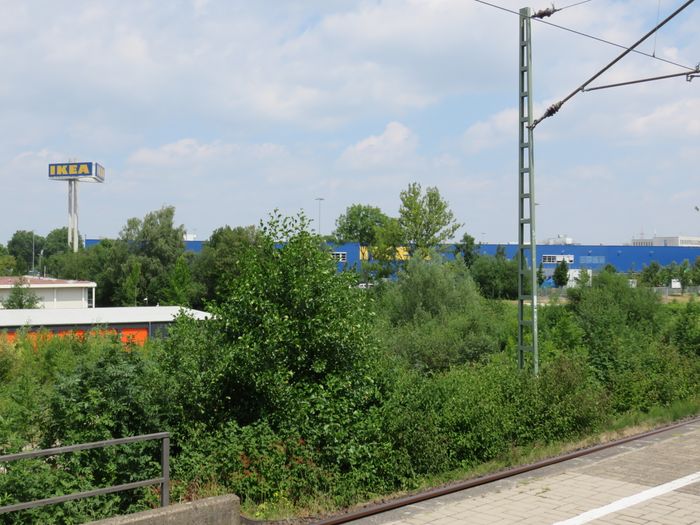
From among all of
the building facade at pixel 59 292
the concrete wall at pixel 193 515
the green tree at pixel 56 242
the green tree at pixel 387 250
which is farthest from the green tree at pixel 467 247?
the green tree at pixel 56 242

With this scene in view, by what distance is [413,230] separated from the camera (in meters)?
52.3

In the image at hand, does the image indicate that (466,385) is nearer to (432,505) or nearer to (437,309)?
(432,505)

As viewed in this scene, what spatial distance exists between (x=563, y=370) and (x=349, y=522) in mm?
6584

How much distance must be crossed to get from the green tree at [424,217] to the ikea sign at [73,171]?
99243mm

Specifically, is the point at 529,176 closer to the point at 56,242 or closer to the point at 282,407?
the point at 282,407

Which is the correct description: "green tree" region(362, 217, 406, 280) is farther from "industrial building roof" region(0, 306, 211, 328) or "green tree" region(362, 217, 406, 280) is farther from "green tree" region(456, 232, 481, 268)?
"green tree" region(456, 232, 481, 268)

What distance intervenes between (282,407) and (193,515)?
9.24 ft

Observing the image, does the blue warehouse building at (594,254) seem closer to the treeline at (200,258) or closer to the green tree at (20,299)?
the treeline at (200,258)

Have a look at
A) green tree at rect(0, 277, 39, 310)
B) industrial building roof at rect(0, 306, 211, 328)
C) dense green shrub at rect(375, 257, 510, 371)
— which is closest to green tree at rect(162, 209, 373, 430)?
dense green shrub at rect(375, 257, 510, 371)

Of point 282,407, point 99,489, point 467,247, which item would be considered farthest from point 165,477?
point 467,247

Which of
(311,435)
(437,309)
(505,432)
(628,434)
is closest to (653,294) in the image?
(437,309)

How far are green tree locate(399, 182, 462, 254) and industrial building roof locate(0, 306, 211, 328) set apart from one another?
18424 mm

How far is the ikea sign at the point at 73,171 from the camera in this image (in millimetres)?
135000

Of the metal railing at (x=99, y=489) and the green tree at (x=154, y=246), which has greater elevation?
the green tree at (x=154, y=246)
